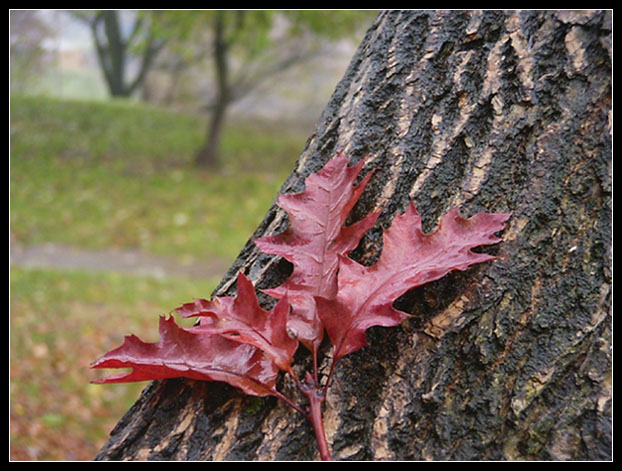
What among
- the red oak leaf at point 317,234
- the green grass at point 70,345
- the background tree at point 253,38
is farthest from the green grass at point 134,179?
the red oak leaf at point 317,234

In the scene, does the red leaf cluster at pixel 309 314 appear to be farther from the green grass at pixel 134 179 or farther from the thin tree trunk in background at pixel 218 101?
the thin tree trunk in background at pixel 218 101

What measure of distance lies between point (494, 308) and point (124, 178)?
9.65m

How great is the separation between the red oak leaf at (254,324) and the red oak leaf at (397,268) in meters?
0.06

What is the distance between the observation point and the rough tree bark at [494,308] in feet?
2.88

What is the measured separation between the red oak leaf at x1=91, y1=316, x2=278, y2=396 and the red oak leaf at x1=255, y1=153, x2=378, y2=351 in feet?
0.30

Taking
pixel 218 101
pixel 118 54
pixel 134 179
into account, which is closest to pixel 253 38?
pixel 218 101

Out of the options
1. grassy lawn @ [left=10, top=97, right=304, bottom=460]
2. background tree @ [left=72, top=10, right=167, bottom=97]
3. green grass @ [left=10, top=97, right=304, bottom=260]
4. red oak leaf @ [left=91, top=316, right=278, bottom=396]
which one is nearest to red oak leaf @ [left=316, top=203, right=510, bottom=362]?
red oak leaf @ [left=91, top=316, right=278, bottom=396]

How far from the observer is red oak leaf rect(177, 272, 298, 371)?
86cm

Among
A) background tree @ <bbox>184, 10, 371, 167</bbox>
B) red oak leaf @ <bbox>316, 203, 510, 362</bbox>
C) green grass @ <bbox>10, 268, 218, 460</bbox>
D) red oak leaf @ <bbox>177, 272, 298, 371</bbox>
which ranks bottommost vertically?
green grass @ <bbox>10, 268, 218, 460</bbox>

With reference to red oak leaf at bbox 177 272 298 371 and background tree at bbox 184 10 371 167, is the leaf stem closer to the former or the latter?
red oak leaf at bbox 177 272 298 371

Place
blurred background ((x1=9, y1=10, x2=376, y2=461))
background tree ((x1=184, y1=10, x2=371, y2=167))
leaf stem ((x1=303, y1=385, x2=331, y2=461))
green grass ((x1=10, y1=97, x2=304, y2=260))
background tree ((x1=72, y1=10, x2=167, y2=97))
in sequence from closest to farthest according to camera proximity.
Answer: leaf stem ((x1=303, y1=385, x2=331, y2=461)), blurred background ((x1=9, y1=10, x2=376, y2=461)), green grass ((x1=10, y1=97, x2=304, y2=260)), background tree ((x1=184, y1=10, x2=371, y2=167)), background tree ((x1=72, y1=10, x2=167, y2=97))

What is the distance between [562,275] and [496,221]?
13 centimetres
